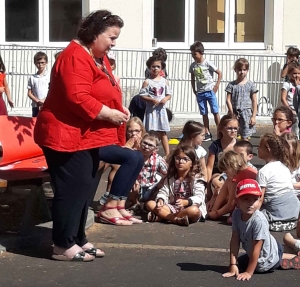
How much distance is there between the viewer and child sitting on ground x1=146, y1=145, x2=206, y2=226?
7.84m

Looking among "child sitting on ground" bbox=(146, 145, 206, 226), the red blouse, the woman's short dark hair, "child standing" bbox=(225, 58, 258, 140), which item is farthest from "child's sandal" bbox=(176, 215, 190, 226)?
"child standing" bbox=(225, 58, 258, 140)

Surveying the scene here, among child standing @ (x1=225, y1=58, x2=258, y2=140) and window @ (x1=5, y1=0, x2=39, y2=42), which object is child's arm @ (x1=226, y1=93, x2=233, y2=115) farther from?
window @ (x1=5, y1=0, x2=39, y2=42)

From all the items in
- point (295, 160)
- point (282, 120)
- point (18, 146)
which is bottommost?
point (295, 160)

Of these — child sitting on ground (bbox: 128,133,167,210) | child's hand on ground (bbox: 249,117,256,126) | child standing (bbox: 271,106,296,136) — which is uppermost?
child standing (bbox: 271,106,296,136)

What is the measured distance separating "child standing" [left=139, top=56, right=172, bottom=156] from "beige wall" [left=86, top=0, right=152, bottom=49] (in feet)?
16.6

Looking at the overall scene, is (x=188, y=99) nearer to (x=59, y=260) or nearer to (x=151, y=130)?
(x=151, y=130)

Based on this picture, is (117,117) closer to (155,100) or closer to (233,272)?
(233,272)

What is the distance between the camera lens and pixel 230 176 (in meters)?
7.98

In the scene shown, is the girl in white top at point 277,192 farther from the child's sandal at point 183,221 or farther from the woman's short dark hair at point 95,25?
the woman's short dark hair at point 95,25

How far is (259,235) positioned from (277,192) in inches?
75.5

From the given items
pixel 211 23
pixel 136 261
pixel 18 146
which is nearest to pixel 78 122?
pixel 136 261

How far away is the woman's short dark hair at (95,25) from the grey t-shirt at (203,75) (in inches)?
322

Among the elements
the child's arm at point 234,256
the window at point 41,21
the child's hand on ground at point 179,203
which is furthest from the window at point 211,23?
the child's arm at point 234,256

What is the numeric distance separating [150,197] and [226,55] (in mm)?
8620
